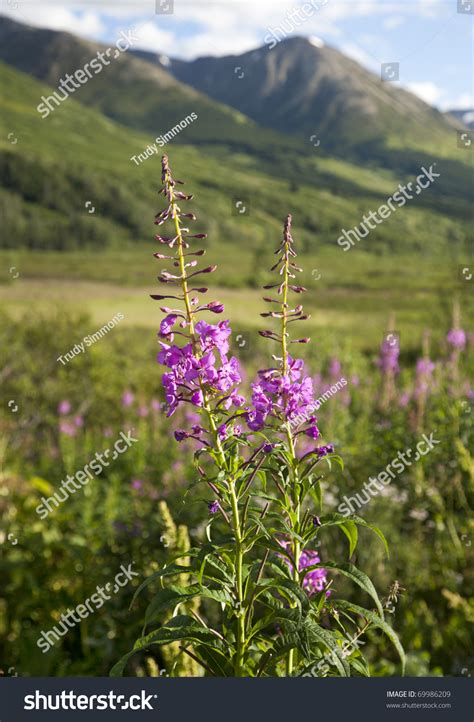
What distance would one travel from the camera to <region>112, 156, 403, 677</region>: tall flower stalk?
1453 mm

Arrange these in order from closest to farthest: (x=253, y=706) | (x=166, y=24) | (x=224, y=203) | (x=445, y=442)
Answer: (x=253, y=706) → (x=445, y=442) → (x=166, y=24) → (x=224, y=203)

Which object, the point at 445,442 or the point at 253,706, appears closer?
the point at 253,706

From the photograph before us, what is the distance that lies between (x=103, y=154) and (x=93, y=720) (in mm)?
77376

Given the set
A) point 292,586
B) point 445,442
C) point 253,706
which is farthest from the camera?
point 445,442

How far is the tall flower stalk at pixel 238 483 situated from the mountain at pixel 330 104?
41.9 m

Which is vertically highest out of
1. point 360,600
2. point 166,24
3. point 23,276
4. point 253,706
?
point 23,276

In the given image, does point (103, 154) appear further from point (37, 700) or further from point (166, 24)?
point (37, 700)

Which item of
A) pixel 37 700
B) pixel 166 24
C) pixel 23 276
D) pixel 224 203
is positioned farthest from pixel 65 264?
pixel 37 700

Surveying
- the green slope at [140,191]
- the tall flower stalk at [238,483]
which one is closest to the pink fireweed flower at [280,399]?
the tall flower stalk at [238,483]

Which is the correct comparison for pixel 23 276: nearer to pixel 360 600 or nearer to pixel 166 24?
pixel 166 24

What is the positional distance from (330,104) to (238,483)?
56.7 metres

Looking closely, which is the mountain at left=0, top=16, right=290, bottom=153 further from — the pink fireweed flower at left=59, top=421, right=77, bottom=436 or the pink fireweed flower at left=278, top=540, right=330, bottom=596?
the pink fireweed flower at left=278, top=540, right=330, bottom=596

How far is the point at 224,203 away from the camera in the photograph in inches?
2243

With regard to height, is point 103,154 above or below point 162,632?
above
